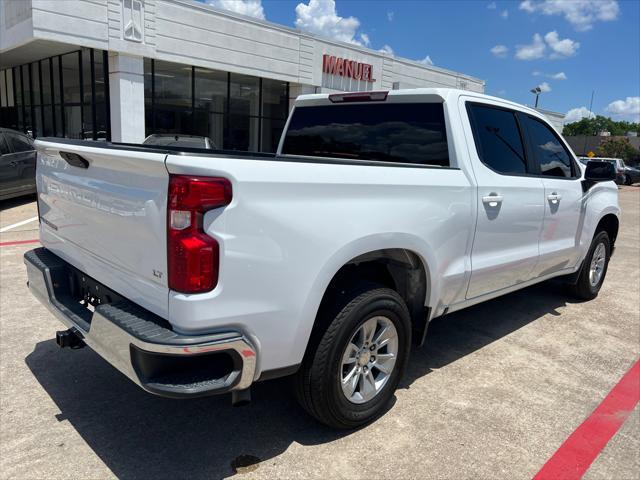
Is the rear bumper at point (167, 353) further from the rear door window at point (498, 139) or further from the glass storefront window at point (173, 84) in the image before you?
the glass storefront window at point (173, 84)

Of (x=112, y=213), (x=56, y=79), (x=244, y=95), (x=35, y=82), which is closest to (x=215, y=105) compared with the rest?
(x=244, y=95)

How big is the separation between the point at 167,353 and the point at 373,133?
2416mm

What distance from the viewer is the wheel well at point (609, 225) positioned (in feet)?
19.2

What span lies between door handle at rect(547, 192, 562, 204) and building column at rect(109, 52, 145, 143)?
1345cm

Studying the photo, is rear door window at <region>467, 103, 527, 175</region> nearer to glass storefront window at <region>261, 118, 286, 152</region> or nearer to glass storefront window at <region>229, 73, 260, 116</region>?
glass storefront window at <region>229, 73, 260, 116</region>

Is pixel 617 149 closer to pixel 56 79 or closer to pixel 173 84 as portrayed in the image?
pixel 173 84

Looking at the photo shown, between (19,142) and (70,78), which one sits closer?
(19,142)

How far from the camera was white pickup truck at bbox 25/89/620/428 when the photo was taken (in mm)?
2258

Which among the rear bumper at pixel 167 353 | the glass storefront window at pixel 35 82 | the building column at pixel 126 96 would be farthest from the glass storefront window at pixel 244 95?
the rear bumper at pixel 167 353

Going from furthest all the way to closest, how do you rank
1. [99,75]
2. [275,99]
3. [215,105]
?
1. [275,99]
2. [215,105]
3. [99,75]

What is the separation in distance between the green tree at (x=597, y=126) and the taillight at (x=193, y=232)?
154 metres

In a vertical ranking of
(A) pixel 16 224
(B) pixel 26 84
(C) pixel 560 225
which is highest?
(B) pixel 26 84

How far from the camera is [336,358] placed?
2807mm

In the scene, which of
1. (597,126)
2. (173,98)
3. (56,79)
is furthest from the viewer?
(597,126)
